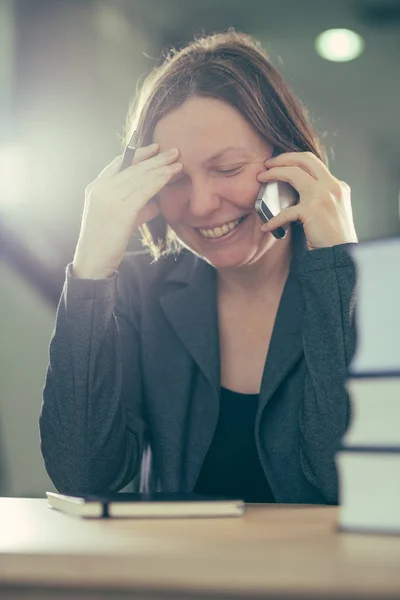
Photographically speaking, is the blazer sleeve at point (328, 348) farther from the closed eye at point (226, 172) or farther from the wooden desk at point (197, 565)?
the wooden desk at point (197, 565)

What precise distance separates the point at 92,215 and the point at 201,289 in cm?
33

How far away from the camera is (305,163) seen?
1293 mm

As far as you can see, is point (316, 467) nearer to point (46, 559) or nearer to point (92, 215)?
point (92, 215)

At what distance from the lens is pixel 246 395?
137cm

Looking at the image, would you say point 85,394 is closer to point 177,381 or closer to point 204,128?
point 177,381

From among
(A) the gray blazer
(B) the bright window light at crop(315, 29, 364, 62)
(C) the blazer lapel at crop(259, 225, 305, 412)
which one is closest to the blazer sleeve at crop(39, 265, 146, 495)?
(A) the gray blazer

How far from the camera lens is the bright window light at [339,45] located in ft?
13.3

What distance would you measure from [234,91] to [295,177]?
21 centimetres

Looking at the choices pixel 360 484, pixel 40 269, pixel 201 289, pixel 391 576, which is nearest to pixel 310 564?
pixel 391 576

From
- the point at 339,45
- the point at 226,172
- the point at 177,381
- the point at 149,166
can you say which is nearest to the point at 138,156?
the point at 149,166

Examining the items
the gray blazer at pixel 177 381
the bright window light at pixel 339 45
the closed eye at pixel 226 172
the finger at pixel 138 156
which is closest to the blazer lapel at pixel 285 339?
the gray blazer at pixel 177 381

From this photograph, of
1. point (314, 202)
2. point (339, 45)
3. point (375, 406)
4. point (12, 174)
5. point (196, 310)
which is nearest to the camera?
point (375, 406)

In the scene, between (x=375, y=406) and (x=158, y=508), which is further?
(x=158, y=508)

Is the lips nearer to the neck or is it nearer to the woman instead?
the woman
